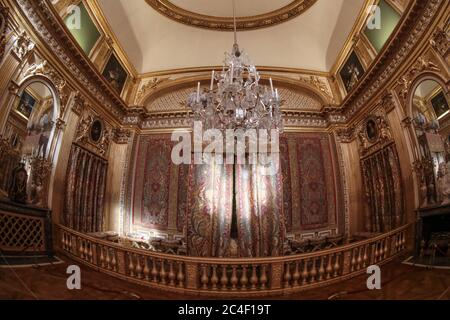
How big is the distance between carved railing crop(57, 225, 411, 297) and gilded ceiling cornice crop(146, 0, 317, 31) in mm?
4577

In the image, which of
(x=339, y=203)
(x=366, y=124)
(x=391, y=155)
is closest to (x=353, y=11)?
(x=366, y=124)

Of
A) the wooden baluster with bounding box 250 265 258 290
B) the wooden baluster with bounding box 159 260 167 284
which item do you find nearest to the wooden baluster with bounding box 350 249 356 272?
the wooden baluster with bounding box 250 265 258 290

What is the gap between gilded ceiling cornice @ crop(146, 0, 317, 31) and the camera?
4.25 meters

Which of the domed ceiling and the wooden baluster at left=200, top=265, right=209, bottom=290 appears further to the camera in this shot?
the domed ceiling

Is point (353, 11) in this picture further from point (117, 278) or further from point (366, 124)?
point (117, 278)

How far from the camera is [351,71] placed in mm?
4582

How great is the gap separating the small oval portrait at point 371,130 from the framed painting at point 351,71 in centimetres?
96

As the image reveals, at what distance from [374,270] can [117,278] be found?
3.23m

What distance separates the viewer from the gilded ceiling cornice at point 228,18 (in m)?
4.25

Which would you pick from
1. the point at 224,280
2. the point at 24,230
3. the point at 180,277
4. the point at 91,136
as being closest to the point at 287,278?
the point at 224,280

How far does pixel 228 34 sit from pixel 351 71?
302 centimetres

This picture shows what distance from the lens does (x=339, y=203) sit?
171 inches

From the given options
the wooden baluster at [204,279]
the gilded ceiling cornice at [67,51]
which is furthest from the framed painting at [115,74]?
the wooden baluster at [204,279]

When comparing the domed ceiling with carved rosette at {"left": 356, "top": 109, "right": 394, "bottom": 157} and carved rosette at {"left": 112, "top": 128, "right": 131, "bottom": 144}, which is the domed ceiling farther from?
carved rosette at {"left": 356, "top": 109, "right": 394, "bottom": 157}
